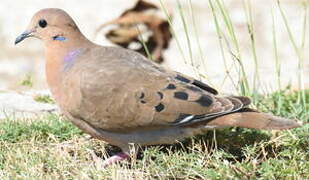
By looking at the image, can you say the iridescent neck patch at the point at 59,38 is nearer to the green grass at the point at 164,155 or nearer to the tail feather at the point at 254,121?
the green grass at the point at 164,155

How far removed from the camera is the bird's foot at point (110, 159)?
477cm

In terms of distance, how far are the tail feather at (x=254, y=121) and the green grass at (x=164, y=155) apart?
14 centimetres

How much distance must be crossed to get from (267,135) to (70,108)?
4.51 feet

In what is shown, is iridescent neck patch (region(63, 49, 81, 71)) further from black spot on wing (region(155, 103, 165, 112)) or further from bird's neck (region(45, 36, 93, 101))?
black spot on wing (region(155, 103, 165, 112))

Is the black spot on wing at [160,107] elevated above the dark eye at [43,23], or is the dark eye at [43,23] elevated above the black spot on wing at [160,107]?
the dark eye at [43,23]

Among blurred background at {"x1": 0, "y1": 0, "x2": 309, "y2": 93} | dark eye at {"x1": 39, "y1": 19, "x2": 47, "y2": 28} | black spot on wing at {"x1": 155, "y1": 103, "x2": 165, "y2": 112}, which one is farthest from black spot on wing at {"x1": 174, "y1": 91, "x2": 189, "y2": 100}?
blurred background at {"x1": 0, "y1": 0, "x2": 309, "y2": 93}

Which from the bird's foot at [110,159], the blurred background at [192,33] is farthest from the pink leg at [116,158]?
the blurred background at [192,33]

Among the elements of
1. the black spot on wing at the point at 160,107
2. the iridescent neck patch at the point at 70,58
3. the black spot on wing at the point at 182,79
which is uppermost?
the iridescent neck patch at the point at 70,58

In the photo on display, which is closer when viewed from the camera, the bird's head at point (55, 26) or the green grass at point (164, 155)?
the green grass at point (164, 155)

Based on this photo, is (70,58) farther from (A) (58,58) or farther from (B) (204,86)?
(B) (204,86)

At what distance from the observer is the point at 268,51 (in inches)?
372

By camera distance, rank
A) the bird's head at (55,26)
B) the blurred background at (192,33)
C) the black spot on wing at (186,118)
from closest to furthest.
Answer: the black spot on wing at (186,118)
the bird's head at (55,26)
the blurred background at (192,33)

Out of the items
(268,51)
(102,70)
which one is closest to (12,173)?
Result: (102,70)

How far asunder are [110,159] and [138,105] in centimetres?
40
